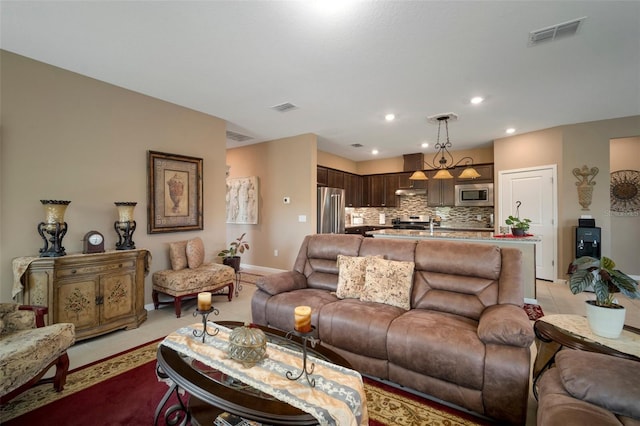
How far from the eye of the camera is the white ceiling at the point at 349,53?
84.7 inches

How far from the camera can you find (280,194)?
584cm

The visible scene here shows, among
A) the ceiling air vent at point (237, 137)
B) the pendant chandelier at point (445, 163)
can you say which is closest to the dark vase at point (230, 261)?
the ceiling air vent at point (237, 137)

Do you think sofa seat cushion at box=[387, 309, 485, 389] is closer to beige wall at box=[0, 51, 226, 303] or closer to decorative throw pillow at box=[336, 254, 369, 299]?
decorative throw pillow at box=[336, 254, 369, 299]

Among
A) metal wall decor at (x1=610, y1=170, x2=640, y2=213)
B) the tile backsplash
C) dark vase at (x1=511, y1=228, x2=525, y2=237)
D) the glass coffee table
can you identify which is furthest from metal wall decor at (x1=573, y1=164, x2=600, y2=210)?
the glass coffee table

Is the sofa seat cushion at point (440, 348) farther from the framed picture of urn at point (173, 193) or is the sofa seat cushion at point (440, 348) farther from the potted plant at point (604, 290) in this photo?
the framed picture of urn at point (173, 193)

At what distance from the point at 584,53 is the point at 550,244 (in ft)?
11.9

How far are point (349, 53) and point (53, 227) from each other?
130 inches

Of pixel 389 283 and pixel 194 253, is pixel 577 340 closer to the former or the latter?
pixel 389 283

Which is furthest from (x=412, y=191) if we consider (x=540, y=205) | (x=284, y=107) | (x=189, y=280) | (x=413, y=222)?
(x=189, y=280)

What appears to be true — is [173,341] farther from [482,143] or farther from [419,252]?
[482,143]

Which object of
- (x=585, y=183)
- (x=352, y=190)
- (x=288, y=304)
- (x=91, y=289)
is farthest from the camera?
(x=352, y=190)

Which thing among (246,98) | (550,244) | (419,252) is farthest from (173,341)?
(550,244)

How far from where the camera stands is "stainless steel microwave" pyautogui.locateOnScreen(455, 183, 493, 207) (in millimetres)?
6270

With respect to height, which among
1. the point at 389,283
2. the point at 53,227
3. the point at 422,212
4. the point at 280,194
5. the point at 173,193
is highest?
the point at 280,194
